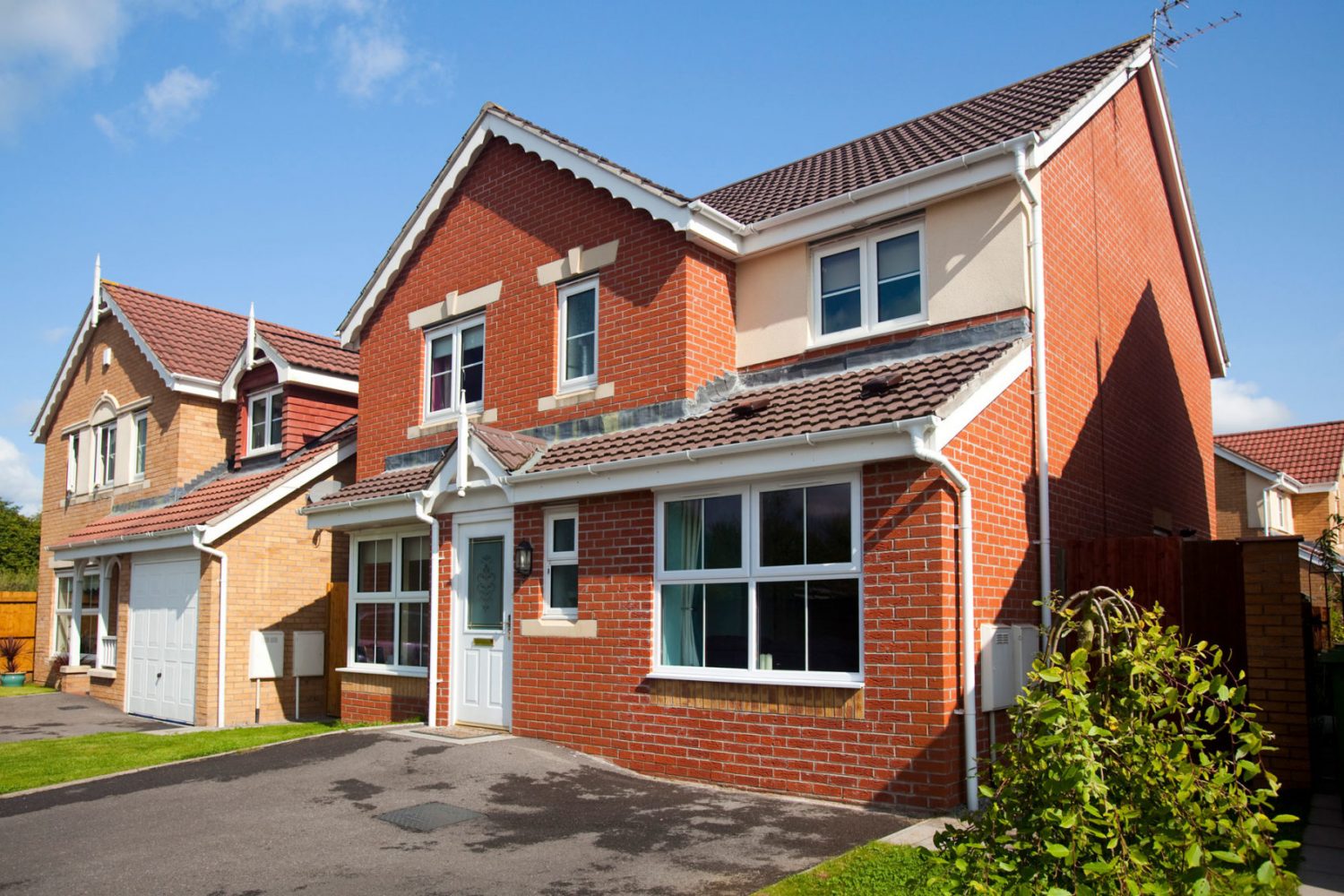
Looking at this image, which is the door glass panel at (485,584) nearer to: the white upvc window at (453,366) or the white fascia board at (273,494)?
the white upvc window at (453,366)

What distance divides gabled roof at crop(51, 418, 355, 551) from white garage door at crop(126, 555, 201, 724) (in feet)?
2.24

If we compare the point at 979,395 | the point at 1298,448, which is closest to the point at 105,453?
the point at 979,395

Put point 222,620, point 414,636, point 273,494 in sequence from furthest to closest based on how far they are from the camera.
A: point 273,494 → point 222,620 → point 414,636

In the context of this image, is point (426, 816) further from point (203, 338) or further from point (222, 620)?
point (203, 338)

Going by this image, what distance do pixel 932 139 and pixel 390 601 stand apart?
9561mm

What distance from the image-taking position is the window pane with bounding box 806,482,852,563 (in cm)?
940

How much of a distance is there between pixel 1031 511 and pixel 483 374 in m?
7.48

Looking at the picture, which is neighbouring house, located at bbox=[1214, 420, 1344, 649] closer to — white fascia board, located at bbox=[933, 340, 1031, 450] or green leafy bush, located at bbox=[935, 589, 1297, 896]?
white fascia board, located at bbox=[933, 340, 1031, 450]

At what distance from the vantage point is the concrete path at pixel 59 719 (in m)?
16.0

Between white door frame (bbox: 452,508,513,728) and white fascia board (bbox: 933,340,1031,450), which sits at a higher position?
white fascia board (bbox: 933,340,1031,450)

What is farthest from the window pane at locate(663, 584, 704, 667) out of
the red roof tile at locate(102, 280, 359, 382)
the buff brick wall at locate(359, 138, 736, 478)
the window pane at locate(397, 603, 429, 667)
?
the red roof tile at locate(102, 280, 359, 382)

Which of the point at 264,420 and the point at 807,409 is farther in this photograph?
the point at 264,420

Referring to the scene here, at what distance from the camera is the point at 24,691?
2234cm

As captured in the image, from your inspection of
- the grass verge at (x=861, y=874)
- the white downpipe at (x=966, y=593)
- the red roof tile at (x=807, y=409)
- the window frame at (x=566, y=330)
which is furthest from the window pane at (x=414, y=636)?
the grass verge at (x=861, y=874)
